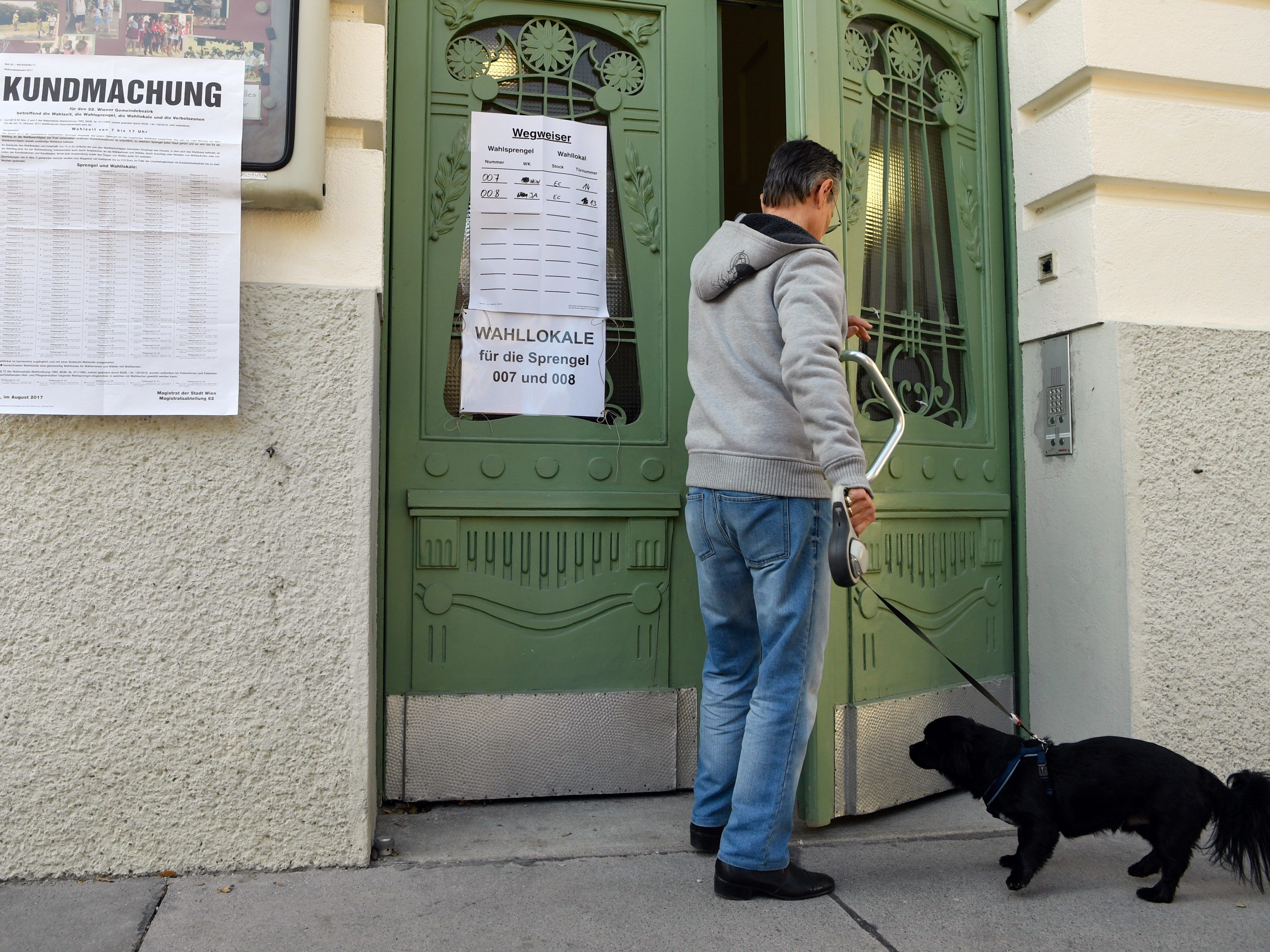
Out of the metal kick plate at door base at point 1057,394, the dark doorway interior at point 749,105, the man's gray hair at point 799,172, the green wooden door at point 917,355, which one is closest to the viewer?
the man's gray hair at point 799,172

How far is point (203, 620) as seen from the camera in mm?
2605

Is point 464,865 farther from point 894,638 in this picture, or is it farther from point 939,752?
point 894,638

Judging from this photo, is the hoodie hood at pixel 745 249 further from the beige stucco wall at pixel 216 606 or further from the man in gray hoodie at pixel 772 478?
the beige stucco wall at pixel 216 606

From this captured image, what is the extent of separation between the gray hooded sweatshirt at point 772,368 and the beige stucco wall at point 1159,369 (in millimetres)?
1306

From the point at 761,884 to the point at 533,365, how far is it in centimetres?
176

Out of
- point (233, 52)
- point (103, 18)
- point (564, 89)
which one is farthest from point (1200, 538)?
point (103, 18)

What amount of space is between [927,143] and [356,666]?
272cm

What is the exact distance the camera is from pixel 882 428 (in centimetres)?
329

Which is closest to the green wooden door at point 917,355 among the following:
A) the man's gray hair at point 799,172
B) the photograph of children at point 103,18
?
the man's gray hair at point 799,172

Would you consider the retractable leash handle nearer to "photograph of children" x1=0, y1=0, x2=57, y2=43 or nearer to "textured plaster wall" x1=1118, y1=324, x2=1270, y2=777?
"textured plaster wall" x1=1118, y1=324, x2=1270, y2=777

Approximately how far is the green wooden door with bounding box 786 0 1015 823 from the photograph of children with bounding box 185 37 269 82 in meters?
1.59

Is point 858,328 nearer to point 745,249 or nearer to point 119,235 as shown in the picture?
point 745,249

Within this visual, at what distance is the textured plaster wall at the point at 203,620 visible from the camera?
2.53m

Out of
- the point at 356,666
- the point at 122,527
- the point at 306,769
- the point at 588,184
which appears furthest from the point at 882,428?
the point at 122,527
